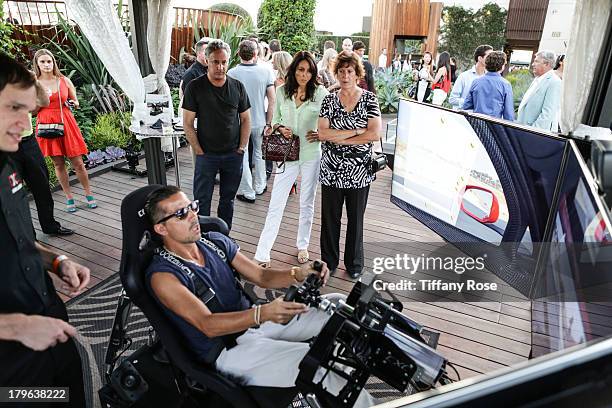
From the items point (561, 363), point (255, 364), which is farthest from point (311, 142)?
point (561, 363)

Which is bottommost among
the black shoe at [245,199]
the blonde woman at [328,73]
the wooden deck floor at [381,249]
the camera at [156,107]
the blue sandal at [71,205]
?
the wooden deck floor at [381,249]

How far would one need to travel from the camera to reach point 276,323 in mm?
1715

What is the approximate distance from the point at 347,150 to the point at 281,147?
0.53 meters

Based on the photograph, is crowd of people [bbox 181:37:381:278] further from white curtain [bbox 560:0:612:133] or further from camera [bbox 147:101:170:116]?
white curtain [bbox 560:0:612:133]

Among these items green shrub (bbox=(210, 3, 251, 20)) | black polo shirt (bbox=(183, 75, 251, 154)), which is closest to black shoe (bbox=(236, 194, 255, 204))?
black polo shirt (bbox=(183, 75, 251, 154))

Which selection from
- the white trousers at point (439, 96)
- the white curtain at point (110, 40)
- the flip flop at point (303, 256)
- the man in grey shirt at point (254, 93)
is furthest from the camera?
the white trousers at point (439, 96)

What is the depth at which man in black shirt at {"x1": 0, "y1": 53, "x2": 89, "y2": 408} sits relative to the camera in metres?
1.21

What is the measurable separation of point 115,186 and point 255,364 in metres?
4.13

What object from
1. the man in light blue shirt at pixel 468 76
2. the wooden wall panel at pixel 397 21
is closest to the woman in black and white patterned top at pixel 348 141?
the man in light blue shirt at pixel 468 76

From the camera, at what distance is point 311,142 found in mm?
3168

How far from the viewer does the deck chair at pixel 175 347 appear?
1535 millimetres

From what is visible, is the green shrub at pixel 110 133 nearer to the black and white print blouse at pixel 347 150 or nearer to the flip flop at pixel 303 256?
the flip flop at pixel 303 256

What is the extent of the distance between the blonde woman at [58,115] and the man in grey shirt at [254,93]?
1.59 metres

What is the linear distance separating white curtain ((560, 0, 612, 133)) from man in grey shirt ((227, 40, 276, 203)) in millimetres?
2514
